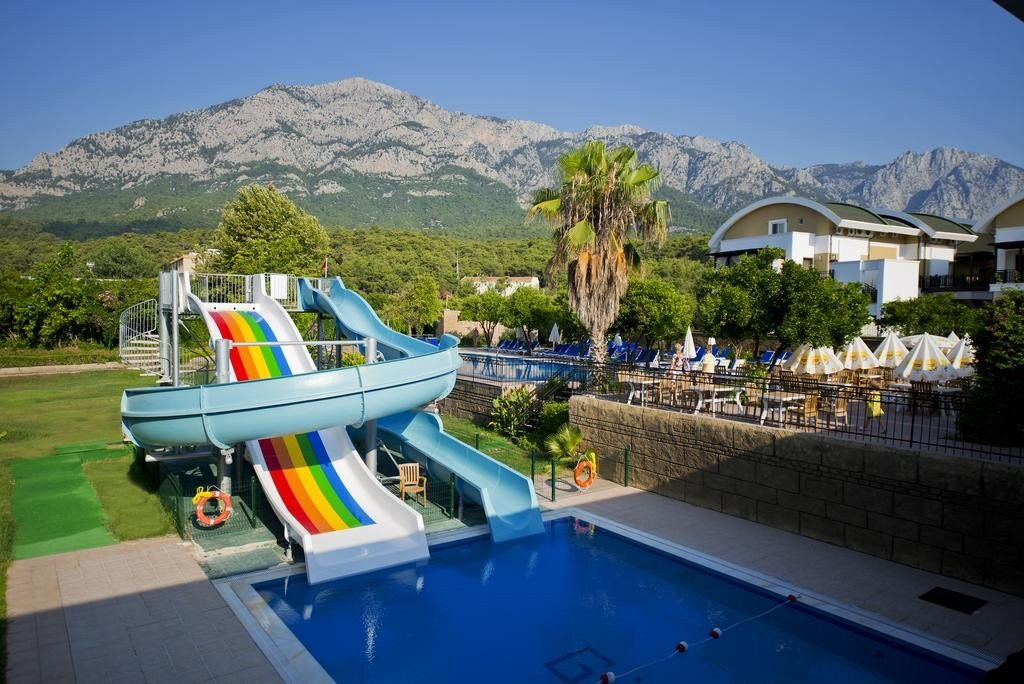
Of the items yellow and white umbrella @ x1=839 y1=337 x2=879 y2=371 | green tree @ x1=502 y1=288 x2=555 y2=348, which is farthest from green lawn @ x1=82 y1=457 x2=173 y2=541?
green tree @ x1=502 y1=288 x2=555 y2=348

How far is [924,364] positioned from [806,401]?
7.62 metres

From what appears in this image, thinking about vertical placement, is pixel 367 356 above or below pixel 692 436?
above

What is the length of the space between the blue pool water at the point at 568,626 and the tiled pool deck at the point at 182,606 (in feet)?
2.72

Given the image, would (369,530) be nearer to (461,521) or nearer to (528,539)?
(461,521)

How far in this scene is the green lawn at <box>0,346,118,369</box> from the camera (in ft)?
121

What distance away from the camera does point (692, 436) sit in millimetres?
14133

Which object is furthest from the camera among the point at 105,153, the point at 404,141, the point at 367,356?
the point at 404,141

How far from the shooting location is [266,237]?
5200 centimetres

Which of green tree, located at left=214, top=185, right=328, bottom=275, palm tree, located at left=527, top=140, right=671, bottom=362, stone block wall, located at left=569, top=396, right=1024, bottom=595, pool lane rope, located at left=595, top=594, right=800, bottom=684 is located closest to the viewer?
pool lane rope, located at left=595, top=594, right=800, bottom=684

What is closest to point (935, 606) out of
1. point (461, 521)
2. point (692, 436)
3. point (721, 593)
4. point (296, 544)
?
point (721, 593)

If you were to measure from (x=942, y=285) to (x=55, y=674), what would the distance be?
4955cm

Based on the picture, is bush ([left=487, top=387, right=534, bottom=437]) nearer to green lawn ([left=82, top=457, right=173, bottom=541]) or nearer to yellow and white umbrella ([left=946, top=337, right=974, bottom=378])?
green lawn ([left=82, top=457, right=173, bottom=541])

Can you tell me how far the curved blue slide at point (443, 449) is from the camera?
1291 cm

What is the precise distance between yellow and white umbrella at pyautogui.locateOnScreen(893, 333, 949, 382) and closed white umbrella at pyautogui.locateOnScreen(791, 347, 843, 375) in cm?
196
